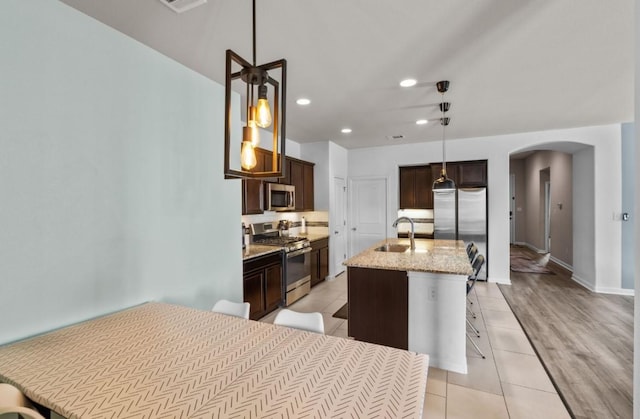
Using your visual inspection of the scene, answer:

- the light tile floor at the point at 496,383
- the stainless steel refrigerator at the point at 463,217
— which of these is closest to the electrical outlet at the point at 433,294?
the light tile floor at the point at 496,383

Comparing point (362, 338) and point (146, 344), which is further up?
point (146, 344)

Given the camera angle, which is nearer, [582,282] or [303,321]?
[303,321]

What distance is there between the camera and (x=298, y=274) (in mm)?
4469

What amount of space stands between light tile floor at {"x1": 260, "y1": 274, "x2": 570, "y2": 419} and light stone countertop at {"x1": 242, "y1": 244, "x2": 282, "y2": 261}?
114cm

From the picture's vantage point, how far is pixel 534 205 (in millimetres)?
8586

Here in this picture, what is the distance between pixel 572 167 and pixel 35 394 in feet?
25.3

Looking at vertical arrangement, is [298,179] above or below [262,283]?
above

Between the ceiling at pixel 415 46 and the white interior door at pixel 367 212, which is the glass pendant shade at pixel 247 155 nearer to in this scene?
the ceiling at pixel 415 46

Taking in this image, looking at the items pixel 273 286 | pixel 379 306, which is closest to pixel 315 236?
pixel 273 286

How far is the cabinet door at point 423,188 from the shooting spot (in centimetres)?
589

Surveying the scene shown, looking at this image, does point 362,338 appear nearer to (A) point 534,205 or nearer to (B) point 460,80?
(B) point 460,80

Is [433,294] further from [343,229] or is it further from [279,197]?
[343,229]

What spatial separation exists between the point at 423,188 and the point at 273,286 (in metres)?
3.69

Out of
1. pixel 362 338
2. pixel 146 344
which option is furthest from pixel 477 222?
pixel 146 344
